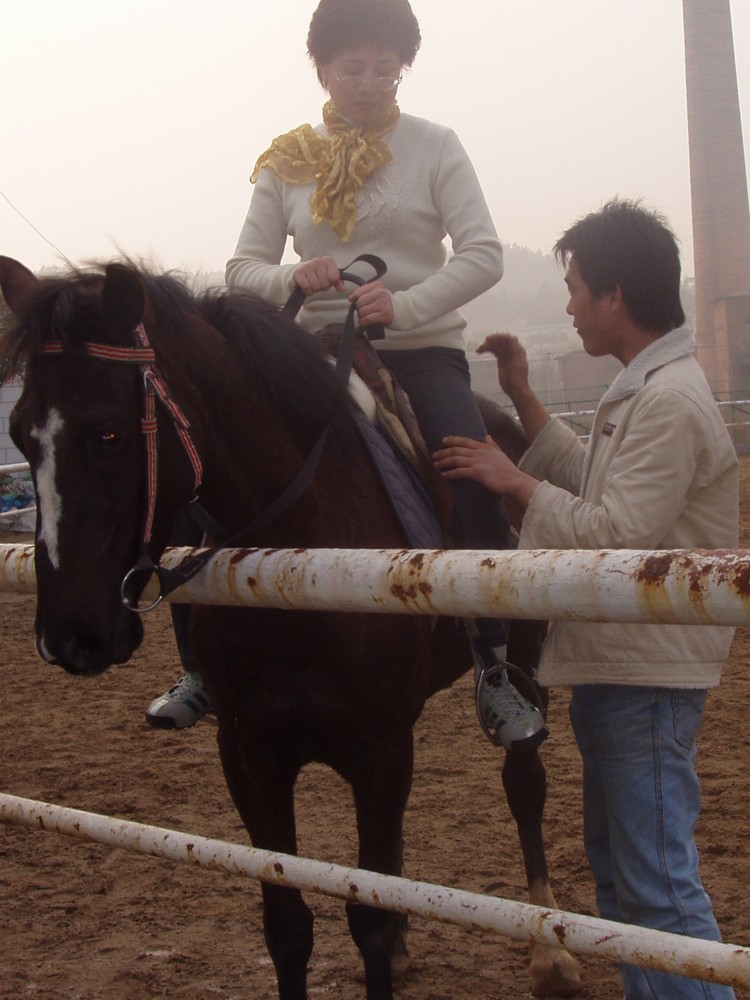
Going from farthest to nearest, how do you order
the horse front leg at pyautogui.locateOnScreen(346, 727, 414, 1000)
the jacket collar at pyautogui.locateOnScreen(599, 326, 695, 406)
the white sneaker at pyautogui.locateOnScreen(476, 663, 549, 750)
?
the white sneaker at pyautogui.locateOnScreen(476, 663, 549, 750), the horse front leg at pyautogui.locateOnScreen(346, 727, 414, 1000), the jacket collar at pyautogui.locateOnScreen(599, 326, 695, 406)

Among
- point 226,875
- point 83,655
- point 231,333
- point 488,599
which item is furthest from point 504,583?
point 226,875

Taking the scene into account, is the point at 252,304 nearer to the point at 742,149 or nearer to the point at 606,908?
the point at 606,908

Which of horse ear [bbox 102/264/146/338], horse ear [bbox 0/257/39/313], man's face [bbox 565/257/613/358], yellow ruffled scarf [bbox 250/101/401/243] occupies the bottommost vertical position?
man's face [bbox 565/257/613/358]

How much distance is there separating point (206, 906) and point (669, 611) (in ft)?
9.32

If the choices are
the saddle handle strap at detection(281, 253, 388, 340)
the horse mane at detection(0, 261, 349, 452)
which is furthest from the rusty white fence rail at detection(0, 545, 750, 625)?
the saddle handle strap at detection(281, 253, 388, 340)

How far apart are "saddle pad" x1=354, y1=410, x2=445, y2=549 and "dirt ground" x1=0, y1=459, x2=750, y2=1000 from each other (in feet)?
4.50

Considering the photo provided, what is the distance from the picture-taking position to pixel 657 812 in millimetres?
2066

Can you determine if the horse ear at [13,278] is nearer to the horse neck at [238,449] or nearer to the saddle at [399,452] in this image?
the horse neck at [238,449]

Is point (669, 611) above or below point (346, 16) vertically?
below

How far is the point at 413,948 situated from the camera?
344cm

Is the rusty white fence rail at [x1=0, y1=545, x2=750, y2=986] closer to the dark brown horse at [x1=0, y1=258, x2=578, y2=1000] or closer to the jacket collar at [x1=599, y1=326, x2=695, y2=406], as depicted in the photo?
the dark brown horse at [x1=0, y1=258, x2=578, y2=1000]

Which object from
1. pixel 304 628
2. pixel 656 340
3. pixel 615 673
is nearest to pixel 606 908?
pixel 615 673

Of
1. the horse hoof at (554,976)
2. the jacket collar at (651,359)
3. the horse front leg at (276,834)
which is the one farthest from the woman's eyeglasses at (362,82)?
the horse hoof at (554,976)

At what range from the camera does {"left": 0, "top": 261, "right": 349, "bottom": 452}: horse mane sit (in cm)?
206
